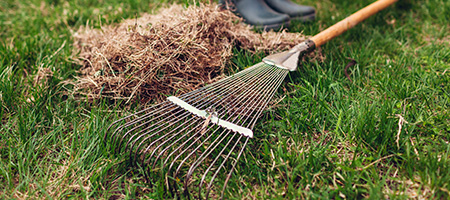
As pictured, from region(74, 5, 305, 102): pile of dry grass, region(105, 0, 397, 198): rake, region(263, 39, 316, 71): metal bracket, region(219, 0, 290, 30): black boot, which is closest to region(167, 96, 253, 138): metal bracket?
region(105, 0, 397, 198): rake

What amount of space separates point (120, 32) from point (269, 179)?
1.66 meters

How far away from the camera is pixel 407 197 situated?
145 centimetres

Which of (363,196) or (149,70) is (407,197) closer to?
(363,196)

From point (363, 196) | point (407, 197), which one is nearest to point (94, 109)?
point (363, 196)

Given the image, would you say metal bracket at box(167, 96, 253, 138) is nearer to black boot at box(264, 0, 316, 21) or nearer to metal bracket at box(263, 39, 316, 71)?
metal bracket at box(263, 39, 316, 71)

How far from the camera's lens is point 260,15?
3016mm

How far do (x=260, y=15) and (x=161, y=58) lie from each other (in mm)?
1266

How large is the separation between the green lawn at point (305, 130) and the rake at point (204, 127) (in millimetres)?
88

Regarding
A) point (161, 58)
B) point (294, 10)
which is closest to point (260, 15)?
point (294, 10)

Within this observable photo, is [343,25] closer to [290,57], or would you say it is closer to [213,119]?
[290,57]

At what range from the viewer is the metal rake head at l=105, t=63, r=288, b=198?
1.67 metres

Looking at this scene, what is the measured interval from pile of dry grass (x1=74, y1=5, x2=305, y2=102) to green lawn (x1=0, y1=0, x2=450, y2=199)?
0.47 feet

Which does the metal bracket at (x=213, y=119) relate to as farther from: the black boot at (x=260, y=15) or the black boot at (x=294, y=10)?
the black boot at (x=294, y=10)

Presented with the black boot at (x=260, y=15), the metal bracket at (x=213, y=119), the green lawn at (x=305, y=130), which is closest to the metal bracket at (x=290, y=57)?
the green lawn at (x=305, y=130)
